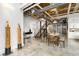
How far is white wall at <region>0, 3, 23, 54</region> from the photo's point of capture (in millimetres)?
2260

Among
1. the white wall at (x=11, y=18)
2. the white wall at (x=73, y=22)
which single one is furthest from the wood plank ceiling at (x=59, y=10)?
the white wall at (x=11, y=18)

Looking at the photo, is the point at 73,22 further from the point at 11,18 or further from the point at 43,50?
the point at 11,18

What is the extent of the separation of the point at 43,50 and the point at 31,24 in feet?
2.08

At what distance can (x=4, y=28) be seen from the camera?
2.28m

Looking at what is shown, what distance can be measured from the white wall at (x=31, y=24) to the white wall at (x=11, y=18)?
11cm

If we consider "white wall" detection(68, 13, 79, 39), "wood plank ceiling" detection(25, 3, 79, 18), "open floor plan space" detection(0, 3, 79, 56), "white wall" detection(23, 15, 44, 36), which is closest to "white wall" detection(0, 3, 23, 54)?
"open floor plan space" detection(0, 3, 79, 56)

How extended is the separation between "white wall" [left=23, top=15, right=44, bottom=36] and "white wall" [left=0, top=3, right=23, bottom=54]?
0.36 feet

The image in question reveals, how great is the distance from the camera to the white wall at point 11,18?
2.26 m

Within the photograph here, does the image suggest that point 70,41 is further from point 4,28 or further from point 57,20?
point 4,28

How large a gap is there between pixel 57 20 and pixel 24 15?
2.40ft

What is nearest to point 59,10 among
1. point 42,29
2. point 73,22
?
point 73,22

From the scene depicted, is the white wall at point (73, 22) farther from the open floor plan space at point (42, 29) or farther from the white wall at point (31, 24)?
the white wall at point (31, 24)

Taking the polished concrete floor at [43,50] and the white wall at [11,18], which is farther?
the polished concrete floor at [43,50]

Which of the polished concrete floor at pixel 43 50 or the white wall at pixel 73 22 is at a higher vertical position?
the white wall at pixel 73 22
